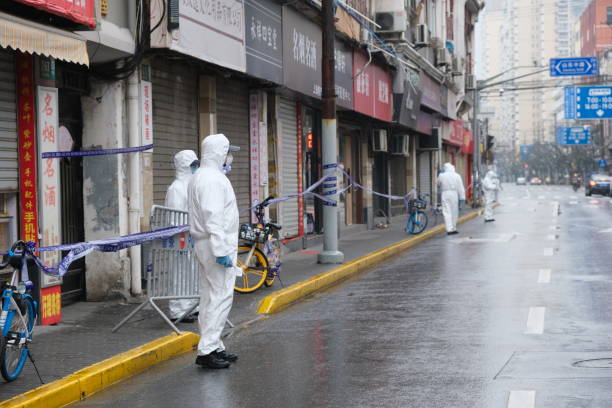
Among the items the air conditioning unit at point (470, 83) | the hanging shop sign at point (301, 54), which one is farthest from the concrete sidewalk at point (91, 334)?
the air conditioning unit at point (470, 83)

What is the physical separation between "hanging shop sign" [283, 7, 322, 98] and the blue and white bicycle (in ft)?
34.9

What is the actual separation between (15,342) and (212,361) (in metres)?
1.69

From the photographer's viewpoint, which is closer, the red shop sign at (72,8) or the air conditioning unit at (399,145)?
the red shop sign at (72,8)

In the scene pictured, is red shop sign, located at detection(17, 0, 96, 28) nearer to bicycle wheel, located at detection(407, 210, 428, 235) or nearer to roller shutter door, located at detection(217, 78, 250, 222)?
roller shutter door, located at detection(217, 78, 250, 222)

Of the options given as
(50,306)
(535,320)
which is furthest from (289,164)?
(535,320)

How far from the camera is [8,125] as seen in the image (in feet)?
31.8

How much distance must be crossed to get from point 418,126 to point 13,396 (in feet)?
96.1

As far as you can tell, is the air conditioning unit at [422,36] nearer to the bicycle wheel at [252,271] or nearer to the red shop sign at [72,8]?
the bicycle wheel at [252,271]

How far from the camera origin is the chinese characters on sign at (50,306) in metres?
9.59

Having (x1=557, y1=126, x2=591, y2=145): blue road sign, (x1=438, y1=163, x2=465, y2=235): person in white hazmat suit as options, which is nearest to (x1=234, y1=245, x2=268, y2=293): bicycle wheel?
(x1=438, y1=163, x2=465, y2=235): person in white hazmat suit

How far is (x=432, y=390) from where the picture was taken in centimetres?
660

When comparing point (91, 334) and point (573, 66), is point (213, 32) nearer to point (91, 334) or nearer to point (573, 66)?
point (91, 334)

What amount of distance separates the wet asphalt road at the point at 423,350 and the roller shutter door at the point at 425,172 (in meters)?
27.2

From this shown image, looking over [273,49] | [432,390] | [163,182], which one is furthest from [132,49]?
[432,390]
